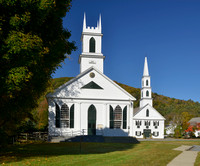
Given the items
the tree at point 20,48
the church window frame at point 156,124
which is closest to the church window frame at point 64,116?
the tree at point 20,48

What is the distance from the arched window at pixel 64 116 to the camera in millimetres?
30484

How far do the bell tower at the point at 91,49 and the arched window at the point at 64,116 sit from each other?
6.97 meters

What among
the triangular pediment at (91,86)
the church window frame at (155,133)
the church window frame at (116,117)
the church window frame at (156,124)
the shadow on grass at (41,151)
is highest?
the triangular pediment at (91,86)

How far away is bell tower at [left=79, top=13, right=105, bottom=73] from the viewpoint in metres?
35.3

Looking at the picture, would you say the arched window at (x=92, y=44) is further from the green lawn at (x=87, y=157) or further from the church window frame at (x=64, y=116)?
the green lawn at (x=87, y=157)

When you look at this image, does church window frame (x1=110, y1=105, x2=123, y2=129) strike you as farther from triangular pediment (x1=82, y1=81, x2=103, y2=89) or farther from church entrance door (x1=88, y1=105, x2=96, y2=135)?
triangular pediment (x1=82, y1=81, x2=103, y2=89)

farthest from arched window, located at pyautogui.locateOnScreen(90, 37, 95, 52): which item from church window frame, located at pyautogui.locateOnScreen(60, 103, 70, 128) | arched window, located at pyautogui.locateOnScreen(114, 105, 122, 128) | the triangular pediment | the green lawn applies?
the green lawn

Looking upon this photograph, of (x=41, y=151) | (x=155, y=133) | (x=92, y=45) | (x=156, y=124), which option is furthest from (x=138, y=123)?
(x=41, y=151)

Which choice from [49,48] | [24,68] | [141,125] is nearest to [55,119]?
[49,48]

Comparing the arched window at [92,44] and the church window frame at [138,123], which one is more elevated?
the arched window at [92,44]

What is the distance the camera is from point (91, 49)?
1421 inches

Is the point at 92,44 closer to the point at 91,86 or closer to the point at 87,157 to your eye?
the point at 91,86

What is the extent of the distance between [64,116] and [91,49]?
11278mm

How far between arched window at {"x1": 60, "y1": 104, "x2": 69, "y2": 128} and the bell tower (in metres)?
6.97
